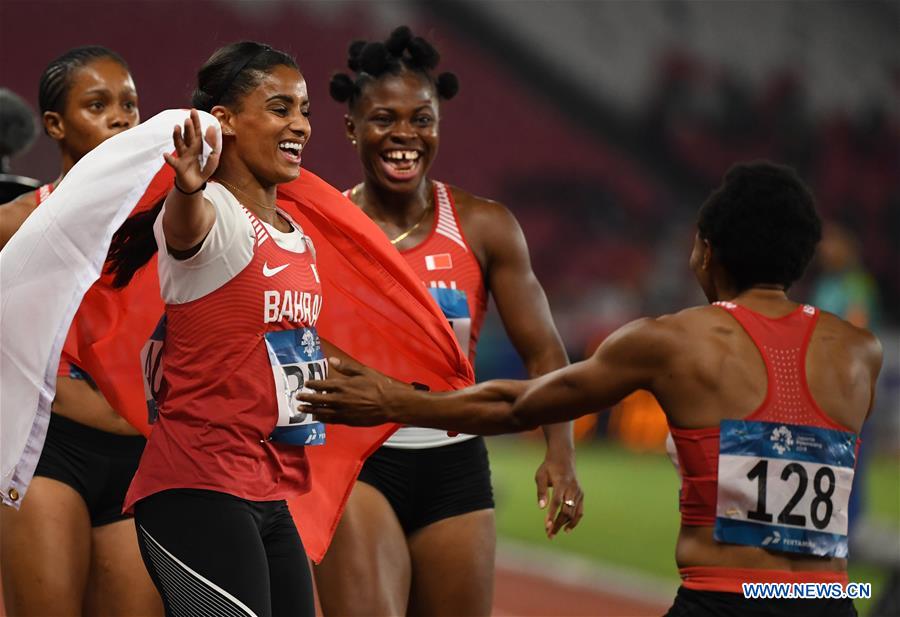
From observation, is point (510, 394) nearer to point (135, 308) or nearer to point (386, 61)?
point (135, 308)

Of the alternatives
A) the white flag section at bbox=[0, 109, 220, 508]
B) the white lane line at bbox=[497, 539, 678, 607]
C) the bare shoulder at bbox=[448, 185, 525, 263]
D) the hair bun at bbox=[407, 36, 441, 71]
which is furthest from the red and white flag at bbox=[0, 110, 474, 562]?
the white lane line at bbox=[497, 539, 678, 607]

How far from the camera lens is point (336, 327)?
427 cm

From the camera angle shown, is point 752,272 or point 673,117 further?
point 673,117

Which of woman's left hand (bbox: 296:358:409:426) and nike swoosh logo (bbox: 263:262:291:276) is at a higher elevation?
nike swoosh logo (bbox: 263:262:291:276)

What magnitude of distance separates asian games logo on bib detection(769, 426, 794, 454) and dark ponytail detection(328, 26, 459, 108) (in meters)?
2.13

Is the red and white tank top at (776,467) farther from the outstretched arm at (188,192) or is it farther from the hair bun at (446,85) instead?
the hair bun at (446,85)

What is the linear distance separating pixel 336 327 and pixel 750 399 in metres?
1.47

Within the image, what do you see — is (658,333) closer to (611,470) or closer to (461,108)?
(611,470)

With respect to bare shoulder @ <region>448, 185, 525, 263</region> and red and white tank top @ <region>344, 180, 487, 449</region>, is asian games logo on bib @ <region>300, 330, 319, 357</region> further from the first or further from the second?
bare shoulder @ <region>448, 185, 525, 263</region>

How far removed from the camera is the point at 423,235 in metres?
4.73

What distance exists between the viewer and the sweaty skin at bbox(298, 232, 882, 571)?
11.0 feet

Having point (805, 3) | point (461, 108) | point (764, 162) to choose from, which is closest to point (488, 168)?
point (461, 108)

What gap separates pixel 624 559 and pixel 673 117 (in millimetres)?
14397

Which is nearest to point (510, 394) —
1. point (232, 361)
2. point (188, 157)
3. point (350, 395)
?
point (350, 395)
